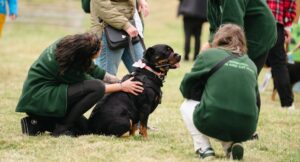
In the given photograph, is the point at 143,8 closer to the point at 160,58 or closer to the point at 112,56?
the point at 112,56

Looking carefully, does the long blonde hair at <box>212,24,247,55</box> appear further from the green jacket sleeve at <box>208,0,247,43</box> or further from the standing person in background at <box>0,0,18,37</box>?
the standing person in background at <box>0,0,18,37</box>

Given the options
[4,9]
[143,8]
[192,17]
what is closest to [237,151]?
[143,8]

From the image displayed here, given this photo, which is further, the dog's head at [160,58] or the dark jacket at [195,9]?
the dark jacket at [195,9]

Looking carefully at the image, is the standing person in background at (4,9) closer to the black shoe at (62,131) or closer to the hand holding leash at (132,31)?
the hand holding leash at (132,31)

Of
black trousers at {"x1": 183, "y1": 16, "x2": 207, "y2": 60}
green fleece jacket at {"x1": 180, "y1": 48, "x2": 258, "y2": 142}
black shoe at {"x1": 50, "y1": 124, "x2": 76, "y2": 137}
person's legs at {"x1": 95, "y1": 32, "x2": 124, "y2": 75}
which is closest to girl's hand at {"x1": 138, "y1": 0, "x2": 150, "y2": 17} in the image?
person's legs at {"x1": 95, "y1": 32, "x2": 124, "y2": 75}

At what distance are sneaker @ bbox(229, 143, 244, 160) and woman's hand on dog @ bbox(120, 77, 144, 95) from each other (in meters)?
1.28

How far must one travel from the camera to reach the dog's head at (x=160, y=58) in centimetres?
661

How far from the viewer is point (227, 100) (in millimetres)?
5395

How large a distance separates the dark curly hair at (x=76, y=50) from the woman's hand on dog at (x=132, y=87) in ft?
1.30

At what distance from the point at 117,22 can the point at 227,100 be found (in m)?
2.11

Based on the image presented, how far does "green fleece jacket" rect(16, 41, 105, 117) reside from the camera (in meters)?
6.38

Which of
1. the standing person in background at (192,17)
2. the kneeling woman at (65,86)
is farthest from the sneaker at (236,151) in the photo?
the standing person in background at (192,17)

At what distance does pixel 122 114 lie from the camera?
648 cm

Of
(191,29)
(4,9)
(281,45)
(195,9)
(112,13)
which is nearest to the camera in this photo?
(112,13)
